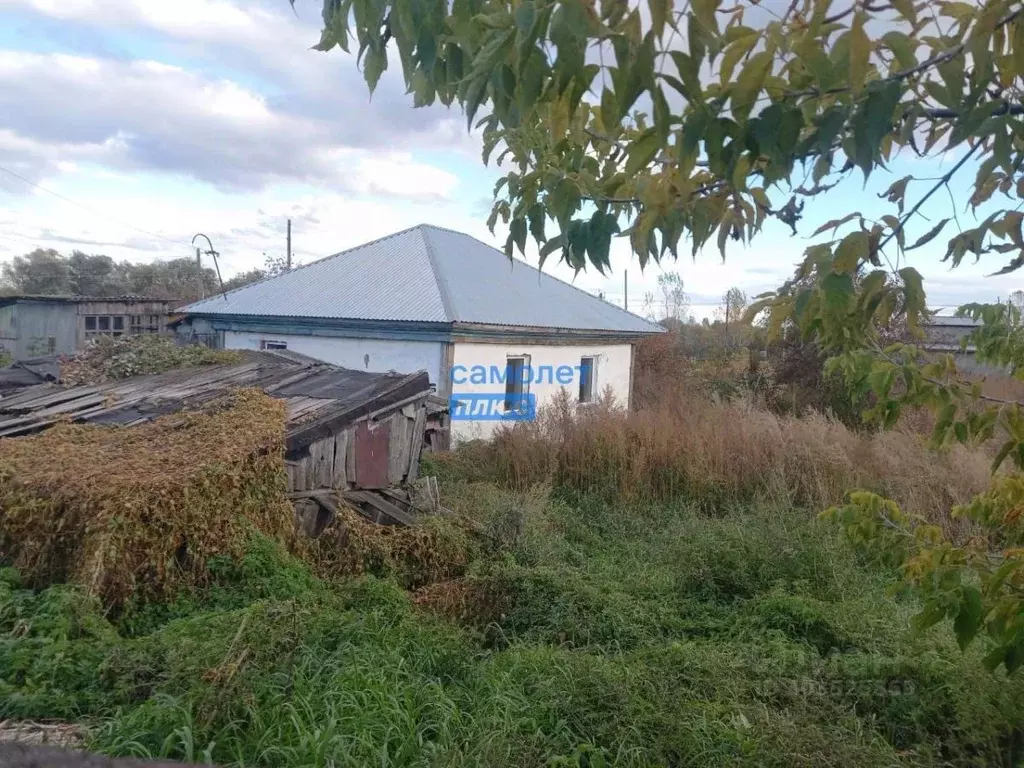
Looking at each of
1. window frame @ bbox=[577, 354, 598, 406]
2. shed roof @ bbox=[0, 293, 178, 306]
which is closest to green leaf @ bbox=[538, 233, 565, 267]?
window frame @ bbox=[577, 354, 598, 406]

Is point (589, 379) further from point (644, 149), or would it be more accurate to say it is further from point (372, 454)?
point (644, 149)

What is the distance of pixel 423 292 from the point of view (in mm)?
13672

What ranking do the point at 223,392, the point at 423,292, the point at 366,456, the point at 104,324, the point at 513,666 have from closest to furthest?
the point at 513,666, the point at 366,456, the point at 223,392, the point at 423,292, the point at 104,324

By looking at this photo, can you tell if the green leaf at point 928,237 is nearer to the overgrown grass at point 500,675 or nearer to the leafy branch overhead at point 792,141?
the leafy branch overhead at point 792,141

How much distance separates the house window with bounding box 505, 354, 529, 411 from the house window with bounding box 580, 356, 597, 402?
2069mm

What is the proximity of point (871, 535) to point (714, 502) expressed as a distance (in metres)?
→ 7.12

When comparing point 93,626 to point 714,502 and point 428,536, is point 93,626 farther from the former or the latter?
point 714,502

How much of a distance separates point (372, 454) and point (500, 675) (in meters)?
3.77

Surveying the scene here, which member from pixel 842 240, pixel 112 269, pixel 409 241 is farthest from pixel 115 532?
pixel 112 269

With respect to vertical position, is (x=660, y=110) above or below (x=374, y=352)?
above

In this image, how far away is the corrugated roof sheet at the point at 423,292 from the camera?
13.4 metres

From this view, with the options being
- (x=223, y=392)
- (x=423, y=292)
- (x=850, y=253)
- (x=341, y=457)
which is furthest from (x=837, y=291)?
(x=423, y=292)

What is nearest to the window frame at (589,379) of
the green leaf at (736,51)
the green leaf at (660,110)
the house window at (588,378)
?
the house window at (588,378)

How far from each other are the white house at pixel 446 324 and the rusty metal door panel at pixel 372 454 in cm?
485
